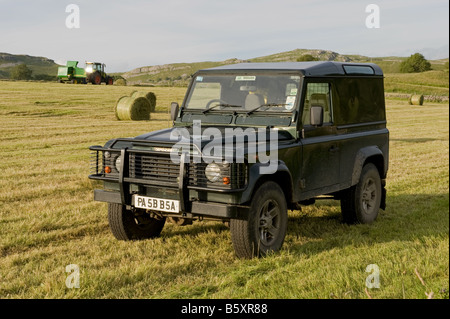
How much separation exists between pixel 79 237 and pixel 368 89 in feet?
15.0

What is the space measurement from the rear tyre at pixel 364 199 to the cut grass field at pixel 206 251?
0.20 meters

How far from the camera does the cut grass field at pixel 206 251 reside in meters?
5.09

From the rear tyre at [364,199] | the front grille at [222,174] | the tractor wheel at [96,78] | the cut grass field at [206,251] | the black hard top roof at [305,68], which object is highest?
the tractor wheel at [96,78]

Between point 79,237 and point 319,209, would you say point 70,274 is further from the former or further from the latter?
point 319,209

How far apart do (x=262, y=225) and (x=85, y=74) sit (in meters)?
48.9

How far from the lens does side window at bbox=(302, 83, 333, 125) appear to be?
6.90m

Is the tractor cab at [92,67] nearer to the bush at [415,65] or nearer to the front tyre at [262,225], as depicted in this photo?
the front tyre at [262,225]

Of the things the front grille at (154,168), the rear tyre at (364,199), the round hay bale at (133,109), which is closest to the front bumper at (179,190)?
the front grille at (154,168)

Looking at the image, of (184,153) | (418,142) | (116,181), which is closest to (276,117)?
(184,153)

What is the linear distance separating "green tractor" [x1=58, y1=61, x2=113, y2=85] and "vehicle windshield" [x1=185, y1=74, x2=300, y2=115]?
45999 mm

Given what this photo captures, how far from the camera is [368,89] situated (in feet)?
27.4

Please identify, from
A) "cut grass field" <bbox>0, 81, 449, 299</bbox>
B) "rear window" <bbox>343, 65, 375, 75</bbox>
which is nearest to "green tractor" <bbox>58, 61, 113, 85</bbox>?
"cut grass field" <bbox>0, 81, 449, 299</bbox>
